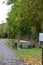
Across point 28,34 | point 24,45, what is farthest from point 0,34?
point 24,45

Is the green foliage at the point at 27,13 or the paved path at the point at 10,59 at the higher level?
the green foliage at the point at 27,13

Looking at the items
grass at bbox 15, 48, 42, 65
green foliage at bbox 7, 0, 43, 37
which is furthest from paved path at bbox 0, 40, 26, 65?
green foliage at bbox 7, 0, 43, 37

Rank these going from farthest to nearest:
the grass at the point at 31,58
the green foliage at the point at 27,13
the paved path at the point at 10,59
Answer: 1. the green foliage at the point at 27,13
2. the grass at the point at 31,58
3. the paved path at the point at 10,59

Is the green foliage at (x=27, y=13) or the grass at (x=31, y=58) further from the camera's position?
the green foliage at (x=27, y=13)

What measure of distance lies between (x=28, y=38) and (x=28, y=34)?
1.78 meters

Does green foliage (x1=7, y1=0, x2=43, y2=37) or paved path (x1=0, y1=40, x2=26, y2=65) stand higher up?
green foliage (x1=7, y1=0, x2=43, y2=37)

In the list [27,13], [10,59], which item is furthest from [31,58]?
[27,13]

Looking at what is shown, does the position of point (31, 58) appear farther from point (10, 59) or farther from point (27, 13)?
point (27, 13)

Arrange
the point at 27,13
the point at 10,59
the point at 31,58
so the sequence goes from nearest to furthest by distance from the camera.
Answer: the point at 10,59, the point at 31,58, the point at 27,13

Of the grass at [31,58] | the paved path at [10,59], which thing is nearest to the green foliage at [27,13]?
the grass at [31,58]

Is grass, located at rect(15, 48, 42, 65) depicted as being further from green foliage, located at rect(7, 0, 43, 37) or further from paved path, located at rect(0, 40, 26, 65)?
green foliage, located at rect(7, 0, 43, 37)

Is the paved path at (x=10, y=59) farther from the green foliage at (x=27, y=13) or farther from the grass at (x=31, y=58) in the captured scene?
the green foliage at (x=27, y=13)

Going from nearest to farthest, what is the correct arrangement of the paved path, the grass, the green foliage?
1. the paved path
2. the grass
3. the green foliage

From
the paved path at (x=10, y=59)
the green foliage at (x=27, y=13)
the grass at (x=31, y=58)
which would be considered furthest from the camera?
the green foliage at (x=27, y=13)
